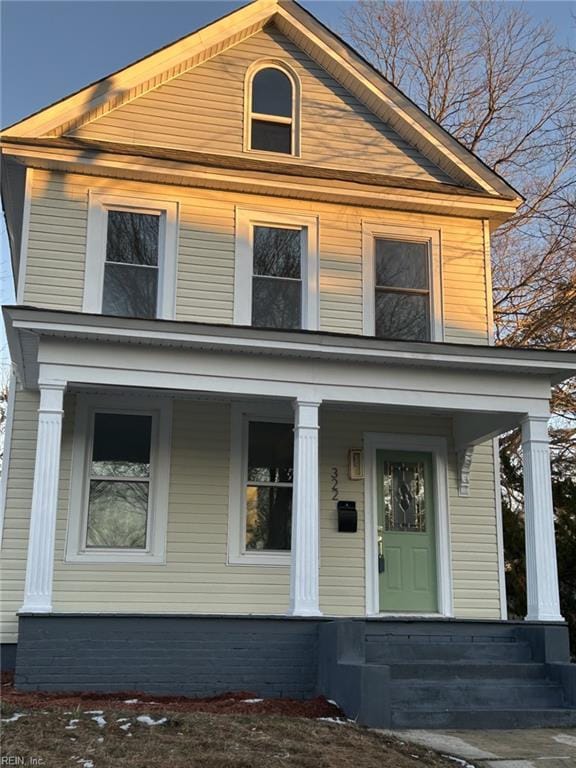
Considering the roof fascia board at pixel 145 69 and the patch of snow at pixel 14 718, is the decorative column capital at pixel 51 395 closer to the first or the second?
the patch of snow at pixel 14 718

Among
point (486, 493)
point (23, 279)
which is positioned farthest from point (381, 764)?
point (23, 279)

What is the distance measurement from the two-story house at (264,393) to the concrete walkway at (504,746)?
15.6 inches

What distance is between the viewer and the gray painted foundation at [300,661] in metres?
7.26

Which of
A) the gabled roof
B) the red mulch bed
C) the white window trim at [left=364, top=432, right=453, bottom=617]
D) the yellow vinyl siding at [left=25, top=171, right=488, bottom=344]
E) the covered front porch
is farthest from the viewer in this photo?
the gabled roof

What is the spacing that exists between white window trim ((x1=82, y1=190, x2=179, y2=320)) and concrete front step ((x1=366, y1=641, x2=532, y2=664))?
181 inches

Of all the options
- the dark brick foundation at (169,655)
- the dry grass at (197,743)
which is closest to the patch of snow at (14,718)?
the dry grass at (197,743)

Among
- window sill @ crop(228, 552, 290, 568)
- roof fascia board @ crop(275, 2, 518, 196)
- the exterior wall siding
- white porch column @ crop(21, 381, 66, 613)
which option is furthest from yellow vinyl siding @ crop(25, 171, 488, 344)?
window sill @ crop(228, 552, 290, 568)

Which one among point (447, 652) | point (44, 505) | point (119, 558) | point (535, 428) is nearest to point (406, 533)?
point (535, 428)

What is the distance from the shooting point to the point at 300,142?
36.2ft

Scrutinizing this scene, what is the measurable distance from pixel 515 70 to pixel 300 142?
11961 mm

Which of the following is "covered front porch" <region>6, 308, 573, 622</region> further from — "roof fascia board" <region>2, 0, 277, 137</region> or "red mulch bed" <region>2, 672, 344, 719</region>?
"roof fascia board" <region>2, 0, 277, 137</region>

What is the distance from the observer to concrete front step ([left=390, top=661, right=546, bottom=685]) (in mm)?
7547

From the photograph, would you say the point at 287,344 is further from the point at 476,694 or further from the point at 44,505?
the point at 476,694

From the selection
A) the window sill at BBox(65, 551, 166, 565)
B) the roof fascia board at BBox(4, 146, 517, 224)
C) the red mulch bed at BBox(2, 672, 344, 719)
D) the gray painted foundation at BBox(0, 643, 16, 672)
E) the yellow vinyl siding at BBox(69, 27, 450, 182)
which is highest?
the yellow vinyl siding at BBox(69, 27, 450, 182)
